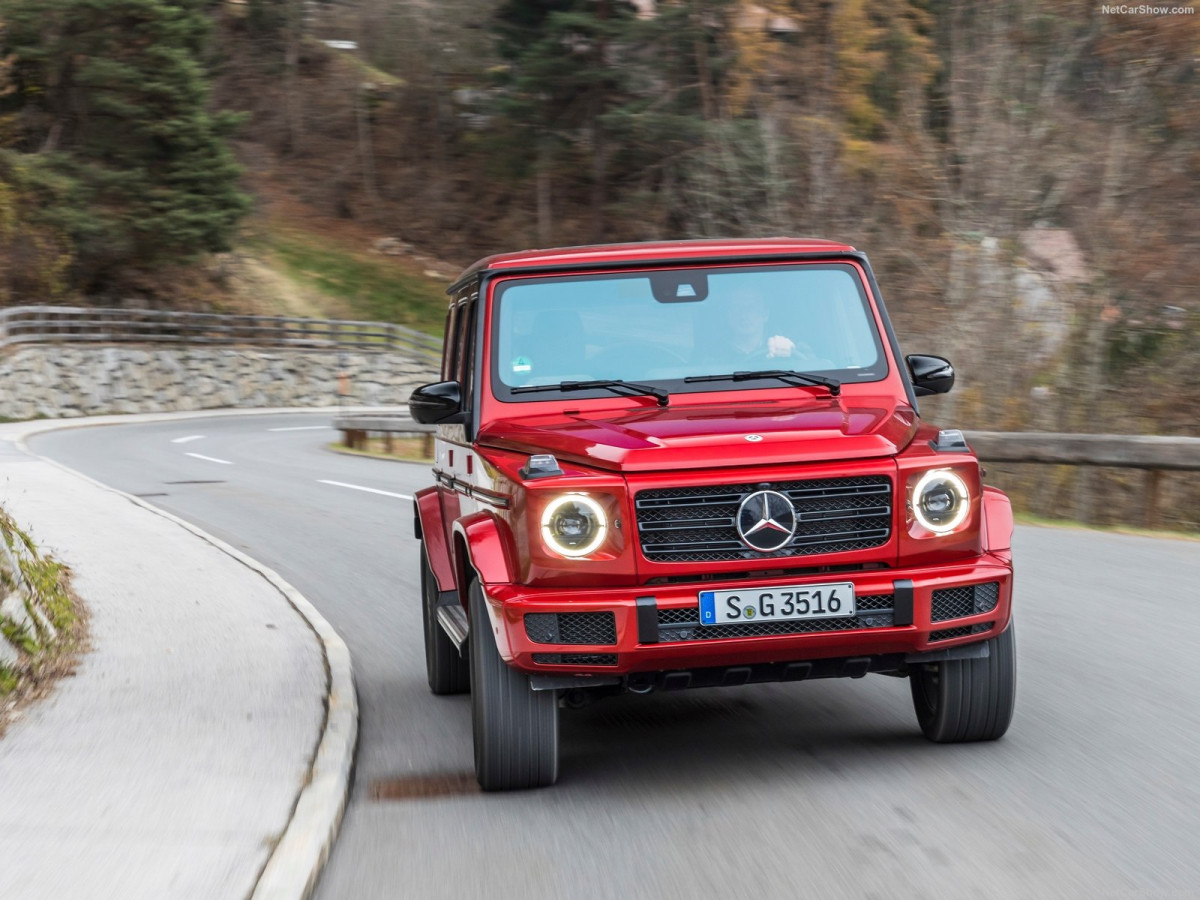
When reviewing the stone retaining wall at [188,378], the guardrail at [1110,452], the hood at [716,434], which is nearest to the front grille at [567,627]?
the hood at [716,434]

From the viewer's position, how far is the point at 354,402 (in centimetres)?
4512

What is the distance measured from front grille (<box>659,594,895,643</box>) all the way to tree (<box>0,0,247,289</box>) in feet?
126

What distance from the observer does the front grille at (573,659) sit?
4.82 m

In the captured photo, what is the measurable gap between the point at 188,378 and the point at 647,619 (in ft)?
128

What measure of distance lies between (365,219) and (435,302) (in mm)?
7272

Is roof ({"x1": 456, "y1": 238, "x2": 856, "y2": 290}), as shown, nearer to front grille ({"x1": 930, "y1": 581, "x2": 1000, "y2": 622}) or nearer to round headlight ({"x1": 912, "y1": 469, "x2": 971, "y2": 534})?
round headlight ({"x1": 912, "y1": 469, "x2": 971, "y2": 534})

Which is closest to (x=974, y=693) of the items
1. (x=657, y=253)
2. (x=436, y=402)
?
(x=657, y=253)

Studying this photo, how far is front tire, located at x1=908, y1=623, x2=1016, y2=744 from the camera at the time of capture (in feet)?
17.4

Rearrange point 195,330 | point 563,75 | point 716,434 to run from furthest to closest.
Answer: point 563,75 < point 195,330 < point 716,434

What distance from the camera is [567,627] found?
4.81 meters

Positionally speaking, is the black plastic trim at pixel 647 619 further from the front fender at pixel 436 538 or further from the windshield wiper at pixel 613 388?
the front fender at pixel 436 538

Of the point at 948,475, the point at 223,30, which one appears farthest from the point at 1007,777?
the point at 223,30

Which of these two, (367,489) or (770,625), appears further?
(367,489)

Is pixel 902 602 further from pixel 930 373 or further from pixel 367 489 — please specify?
pixel 367 489
